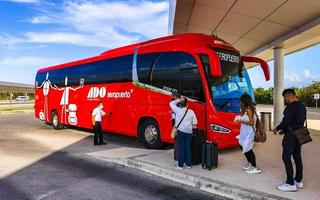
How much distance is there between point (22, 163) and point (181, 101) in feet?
15.0

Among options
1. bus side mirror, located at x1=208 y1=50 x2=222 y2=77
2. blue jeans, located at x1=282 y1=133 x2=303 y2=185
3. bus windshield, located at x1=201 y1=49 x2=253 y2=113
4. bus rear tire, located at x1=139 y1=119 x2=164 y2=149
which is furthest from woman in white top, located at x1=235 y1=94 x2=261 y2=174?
bus rear tire, located at x1=139 y1=119 x2=164 y2=149

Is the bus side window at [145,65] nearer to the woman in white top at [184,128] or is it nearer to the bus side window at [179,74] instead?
the bus side window at [179,74]

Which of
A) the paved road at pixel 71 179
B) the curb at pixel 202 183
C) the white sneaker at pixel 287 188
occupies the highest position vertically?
the white sneaker at pixel 287 188

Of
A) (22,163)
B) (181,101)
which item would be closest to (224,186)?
(181,101)

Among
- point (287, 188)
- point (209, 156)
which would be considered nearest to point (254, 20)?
point (209, 156)

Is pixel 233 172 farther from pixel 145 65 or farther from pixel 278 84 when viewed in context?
pixel 278 84

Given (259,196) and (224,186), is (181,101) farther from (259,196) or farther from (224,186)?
(259,196)

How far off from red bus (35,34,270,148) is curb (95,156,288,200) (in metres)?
2.04

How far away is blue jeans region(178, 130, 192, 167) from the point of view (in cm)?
771

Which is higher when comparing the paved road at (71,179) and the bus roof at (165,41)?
the bus roof at (165,41)

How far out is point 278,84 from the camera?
17.1m

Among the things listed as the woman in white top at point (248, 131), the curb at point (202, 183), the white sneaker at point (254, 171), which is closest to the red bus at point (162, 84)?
the woman in white top at point (248, 131)

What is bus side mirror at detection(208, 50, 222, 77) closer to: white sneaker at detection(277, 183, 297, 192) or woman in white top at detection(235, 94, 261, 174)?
woman in white top at detection(235, 94, 261, 174)

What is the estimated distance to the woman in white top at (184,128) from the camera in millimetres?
7641
